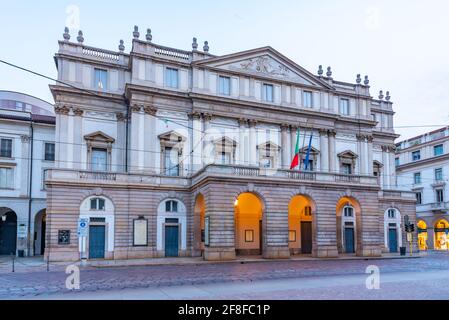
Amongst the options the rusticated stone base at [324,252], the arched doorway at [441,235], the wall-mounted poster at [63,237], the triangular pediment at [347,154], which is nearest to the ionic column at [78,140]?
the wall-mounted poster at [63,237]

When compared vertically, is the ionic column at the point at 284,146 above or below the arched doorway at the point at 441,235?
above

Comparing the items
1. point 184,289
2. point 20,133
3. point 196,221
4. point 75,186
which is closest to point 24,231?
point 20,133

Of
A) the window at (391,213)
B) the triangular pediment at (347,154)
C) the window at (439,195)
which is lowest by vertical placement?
the window at (391,213)

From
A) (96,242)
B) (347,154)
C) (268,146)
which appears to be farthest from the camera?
(347,154)

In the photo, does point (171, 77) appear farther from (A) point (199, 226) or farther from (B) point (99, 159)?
(A) point (199, 226)

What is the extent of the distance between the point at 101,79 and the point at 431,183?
45925 mm

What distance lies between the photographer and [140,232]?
3388 centimetres

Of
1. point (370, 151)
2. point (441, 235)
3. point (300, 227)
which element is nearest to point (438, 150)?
point (441, 235)

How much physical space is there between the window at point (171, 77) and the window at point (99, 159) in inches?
320

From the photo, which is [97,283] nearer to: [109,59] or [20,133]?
[109,59]

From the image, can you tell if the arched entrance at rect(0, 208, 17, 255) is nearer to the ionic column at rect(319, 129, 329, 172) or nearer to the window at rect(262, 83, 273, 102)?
the window at rect(262, 83, 273, 102)

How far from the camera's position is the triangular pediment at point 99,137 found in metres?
36.4

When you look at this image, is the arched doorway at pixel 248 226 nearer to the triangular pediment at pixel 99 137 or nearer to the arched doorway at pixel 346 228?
the arched doorway at pixel 346 228
